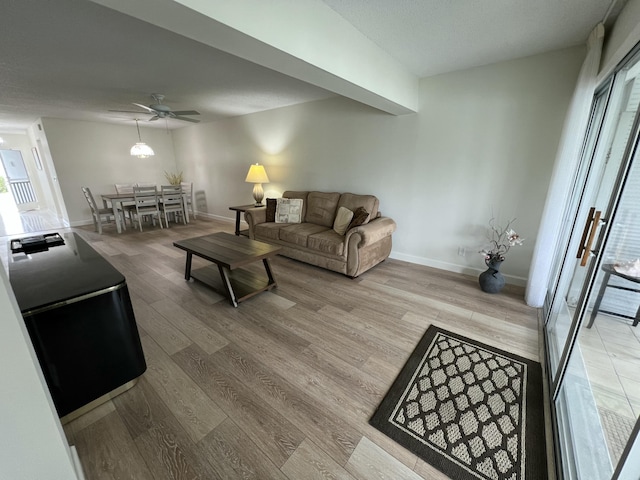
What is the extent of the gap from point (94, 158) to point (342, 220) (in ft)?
21.8

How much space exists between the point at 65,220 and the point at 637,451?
9110 millimetres

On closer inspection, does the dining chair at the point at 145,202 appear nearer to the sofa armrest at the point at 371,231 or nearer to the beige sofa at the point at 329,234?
the beige sofa at the point at 329,234

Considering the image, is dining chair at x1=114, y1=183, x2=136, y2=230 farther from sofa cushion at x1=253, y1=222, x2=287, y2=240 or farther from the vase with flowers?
the vase with flowers

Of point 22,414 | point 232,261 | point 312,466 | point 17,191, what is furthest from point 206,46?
point 17,191

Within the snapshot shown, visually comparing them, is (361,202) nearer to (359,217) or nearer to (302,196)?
(359,217)

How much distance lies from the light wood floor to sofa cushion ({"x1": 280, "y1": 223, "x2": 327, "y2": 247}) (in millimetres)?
562

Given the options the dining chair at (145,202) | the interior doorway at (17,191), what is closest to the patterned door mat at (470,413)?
the dining chair at (145,202)

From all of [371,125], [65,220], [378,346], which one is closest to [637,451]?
[378,346]

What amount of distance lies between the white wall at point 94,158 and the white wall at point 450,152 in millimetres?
4359

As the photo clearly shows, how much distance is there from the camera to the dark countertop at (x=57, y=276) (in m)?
1.30

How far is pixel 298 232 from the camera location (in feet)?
11.9

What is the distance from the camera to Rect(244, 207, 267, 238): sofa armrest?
4.30 metres

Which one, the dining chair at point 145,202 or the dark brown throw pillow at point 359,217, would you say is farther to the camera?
the dining chair at point 145,202

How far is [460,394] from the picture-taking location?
1599mm
